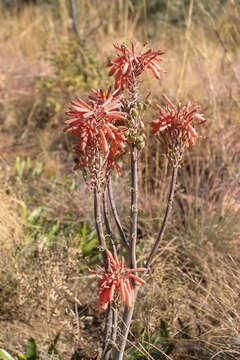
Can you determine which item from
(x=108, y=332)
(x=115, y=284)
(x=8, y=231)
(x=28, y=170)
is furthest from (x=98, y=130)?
(x=28, y=170)

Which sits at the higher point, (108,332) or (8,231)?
(8,231)

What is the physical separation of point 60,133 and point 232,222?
233 cm

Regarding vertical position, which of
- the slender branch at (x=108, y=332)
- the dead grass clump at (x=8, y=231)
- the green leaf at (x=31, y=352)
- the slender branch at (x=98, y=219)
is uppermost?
the slender branch at (x=98, y=219)

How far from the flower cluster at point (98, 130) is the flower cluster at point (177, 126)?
0.16 meters

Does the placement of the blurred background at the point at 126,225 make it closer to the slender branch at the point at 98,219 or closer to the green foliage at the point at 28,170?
the green foliage at the point at 28,170

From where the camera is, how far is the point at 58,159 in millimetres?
3752

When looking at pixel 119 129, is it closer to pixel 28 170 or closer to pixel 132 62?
pixel 132 62

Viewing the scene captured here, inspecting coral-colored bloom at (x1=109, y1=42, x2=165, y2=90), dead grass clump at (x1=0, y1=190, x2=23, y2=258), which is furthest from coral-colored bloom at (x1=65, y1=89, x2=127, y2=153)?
dead grass clump at (x1=0, y1=190, x2=23, y2=258)

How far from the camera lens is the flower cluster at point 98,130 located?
3.99ft

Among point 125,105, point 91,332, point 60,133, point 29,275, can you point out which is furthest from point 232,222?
point 60,133

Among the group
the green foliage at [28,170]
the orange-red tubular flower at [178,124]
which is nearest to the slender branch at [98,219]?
the orange-red tubular flower at [178,124]

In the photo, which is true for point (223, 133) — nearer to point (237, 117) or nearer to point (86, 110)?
point (237, 117)

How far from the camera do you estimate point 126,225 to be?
2.75 metres

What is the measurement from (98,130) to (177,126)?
0.32 meters
